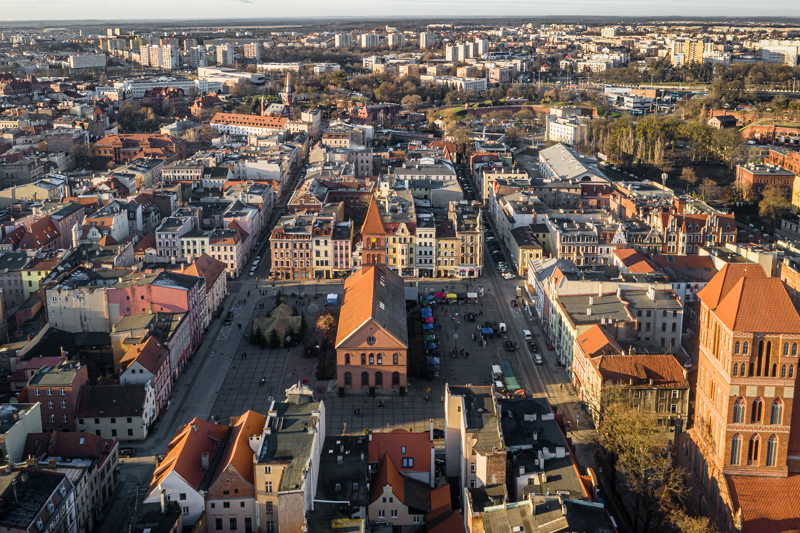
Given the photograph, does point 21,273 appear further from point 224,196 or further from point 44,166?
point 44,166

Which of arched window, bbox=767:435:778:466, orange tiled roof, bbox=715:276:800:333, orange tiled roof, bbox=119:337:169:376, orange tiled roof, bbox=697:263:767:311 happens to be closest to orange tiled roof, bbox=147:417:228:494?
orange tiled roof, bbox=119:337:169:376

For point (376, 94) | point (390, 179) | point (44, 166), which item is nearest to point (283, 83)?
point (376, 94)

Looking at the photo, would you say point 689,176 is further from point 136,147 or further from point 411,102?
point 411,102

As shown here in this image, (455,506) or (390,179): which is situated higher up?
(390,179)

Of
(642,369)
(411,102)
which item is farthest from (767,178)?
(411,102)

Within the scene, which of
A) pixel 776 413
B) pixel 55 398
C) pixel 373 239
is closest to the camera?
pixel 776 413

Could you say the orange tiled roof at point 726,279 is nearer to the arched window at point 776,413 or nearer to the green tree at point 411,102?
the arched window at point 776,413

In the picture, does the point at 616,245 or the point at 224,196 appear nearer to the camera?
the point at 616,245
